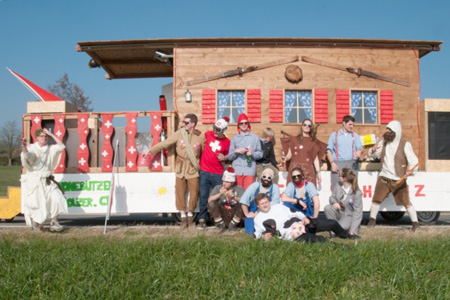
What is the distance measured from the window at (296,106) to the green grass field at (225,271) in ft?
15.0

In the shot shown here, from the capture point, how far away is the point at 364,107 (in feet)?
32.2

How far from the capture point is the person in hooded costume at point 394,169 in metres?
8.15

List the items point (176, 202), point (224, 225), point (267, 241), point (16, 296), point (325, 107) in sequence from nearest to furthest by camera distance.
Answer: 1. point (16, 296)
2. point (267, 241)
3. point (224, 225)
4. point (176, 202)
5. point (325, 107)

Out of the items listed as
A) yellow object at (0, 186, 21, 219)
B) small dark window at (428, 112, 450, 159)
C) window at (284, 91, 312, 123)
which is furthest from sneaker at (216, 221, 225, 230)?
small dark window at (428, 112, 450, 159)

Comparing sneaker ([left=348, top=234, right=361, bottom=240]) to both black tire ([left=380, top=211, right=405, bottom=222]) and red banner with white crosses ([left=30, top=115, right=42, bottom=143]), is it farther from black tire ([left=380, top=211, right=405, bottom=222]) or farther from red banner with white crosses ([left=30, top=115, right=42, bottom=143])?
red banner with white crosses ([left=30, top=115, right=42, bottom=143])

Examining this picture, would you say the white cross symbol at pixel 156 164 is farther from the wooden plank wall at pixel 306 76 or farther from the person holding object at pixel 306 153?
the person holding object at pixel 306 153

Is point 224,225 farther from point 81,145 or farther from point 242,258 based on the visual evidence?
point 81,145

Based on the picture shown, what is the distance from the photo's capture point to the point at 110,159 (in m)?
9.04

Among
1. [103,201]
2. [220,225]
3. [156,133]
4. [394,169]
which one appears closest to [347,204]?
[394,169]

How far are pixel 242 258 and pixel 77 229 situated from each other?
4.32 m

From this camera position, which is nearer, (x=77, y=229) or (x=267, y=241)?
(x=267, y=241)

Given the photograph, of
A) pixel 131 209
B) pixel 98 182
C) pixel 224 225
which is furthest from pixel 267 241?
pixel 98 182

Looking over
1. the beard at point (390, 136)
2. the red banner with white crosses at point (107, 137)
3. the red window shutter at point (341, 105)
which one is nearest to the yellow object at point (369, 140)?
the red window shutter at point (341, 105)

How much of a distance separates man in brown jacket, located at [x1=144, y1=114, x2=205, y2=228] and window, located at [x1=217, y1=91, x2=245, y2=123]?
4.45ft
